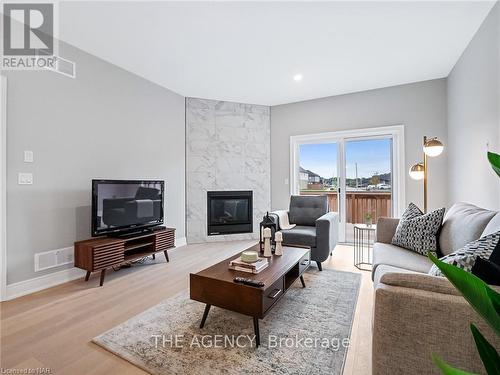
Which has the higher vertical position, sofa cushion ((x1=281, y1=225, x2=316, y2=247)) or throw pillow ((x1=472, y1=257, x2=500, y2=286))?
throw pillow ((x1=472, y1=257, x2=500, y2=286))

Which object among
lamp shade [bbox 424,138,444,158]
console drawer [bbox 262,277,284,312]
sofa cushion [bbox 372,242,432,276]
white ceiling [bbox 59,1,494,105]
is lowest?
console drawer [bbox 262,277,284,312]

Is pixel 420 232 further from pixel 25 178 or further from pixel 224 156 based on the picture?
pixel 25 178

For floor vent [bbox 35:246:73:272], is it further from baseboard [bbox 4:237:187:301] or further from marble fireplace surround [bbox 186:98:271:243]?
marble fireplace surround [bbox 186:98:271:243]

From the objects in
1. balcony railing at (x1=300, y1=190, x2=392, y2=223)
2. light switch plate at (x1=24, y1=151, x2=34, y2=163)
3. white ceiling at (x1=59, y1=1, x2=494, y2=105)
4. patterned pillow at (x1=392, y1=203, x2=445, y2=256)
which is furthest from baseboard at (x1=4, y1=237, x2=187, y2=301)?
balcony railing at (x1=300, y1=190, x2=392, y2=223)

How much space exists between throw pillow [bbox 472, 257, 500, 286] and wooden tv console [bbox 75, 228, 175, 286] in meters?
2.88

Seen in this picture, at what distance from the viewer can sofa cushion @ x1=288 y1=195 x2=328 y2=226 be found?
3.56 metres

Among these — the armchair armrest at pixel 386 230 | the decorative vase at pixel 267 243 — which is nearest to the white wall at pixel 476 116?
the armchair armrest at pixel 386 230

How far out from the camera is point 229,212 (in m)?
4.64

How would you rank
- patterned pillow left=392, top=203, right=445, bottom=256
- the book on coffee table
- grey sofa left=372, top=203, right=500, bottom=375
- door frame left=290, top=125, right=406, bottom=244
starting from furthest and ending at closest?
door frame left=290, top=125, right=406, bottom=244, patterned pillow left=392, top=203, right=445, bottom=256, the book on coffee table, grey sofa left=372, top=203, right=500, bottom=375

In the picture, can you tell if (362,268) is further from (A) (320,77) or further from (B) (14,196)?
(B) (14,196)

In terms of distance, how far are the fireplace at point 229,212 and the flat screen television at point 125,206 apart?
1250mm

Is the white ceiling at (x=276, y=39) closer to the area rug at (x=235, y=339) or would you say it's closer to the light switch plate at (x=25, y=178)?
the light switch plate at (x=25, y=178)

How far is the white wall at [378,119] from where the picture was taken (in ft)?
12.0

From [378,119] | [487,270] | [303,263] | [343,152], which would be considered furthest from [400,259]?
[378,119]
